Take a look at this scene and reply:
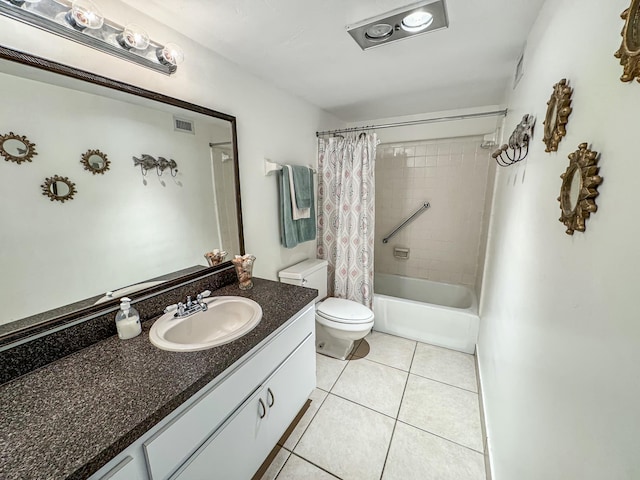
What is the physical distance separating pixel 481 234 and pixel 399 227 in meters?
0.83

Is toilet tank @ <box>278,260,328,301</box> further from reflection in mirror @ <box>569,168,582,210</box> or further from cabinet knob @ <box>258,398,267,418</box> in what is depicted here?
reflection in mirror @ <box>569,168,582,210</box>

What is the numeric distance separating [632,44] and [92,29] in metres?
1.53

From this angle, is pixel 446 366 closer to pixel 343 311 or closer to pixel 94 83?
pixel 343 311

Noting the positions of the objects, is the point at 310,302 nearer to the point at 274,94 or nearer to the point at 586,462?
the point at 586,462

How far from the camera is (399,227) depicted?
2.95 meters

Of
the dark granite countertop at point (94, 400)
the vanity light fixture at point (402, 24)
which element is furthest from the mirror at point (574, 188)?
the dark granite countertop at point (94, 400)

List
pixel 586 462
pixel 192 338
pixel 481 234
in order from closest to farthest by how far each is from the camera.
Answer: pixel 586 462 → pixel 192 338 → pixel 481 234

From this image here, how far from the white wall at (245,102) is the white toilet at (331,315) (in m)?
0.17

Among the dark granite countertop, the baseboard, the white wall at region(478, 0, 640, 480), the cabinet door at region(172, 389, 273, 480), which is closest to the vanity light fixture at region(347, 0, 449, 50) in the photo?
the white wall at region(478, 0, 640, 480)

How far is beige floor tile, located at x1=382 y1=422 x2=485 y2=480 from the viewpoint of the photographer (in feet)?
4.00

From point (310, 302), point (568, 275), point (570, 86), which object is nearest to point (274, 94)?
point (310, 302)

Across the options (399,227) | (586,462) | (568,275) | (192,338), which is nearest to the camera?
(586,462)

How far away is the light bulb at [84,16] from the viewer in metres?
0.86

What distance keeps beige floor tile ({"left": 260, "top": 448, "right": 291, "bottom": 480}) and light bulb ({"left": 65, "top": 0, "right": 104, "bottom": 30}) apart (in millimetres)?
2064
